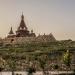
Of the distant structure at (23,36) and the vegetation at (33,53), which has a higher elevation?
the distant structure at (23,36)

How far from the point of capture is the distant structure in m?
53.1

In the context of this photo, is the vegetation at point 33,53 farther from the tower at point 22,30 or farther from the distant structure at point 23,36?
the tower at point 22,30

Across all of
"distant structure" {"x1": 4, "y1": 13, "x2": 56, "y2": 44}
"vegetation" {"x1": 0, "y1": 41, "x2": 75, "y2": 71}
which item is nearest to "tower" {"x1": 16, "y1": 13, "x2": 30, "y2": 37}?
"distant structure" {"x1": 4, "y1": 13, "x2": 56, "y2": 44}

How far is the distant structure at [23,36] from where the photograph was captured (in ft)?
174

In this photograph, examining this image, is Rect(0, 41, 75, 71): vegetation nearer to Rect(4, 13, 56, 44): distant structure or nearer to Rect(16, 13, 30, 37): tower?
Rect(4, 13, 56, 44): distant structure

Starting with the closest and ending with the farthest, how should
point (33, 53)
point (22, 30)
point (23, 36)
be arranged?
1. point (33, 53)
2. point (23, 36)
3. point (22, 30)

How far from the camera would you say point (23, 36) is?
62.7 metres

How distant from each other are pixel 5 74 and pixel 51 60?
29.8 feet

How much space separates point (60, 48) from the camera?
4391 centimetres

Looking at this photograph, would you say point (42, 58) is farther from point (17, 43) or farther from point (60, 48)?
point (17, 43)

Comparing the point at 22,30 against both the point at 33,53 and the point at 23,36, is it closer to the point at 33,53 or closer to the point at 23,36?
the point at 23,36

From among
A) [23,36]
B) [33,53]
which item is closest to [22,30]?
[23,36]

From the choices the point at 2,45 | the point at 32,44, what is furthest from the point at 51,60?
the point at 2,45

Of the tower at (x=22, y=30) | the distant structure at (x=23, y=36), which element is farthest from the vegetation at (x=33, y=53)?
the tower at (x=22, y=30)
